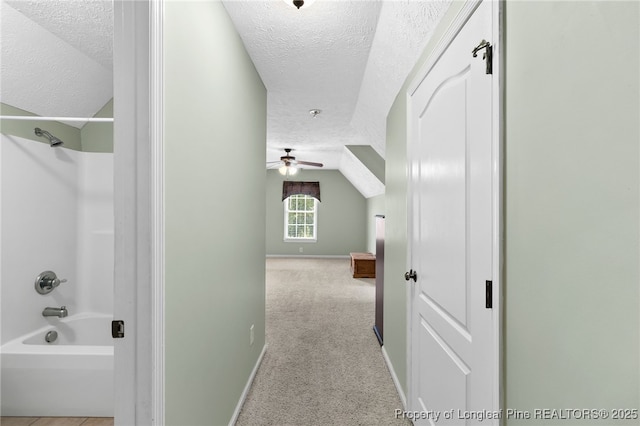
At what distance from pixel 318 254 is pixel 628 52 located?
8302 mm

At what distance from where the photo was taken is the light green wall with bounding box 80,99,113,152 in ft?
8.00

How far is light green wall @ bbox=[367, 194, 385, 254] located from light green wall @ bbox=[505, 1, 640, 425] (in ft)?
18.5

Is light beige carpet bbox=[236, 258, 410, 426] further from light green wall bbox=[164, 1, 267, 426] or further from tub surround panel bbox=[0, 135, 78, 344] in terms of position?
tub surround panel bbox=[0, 135, 78, 344]

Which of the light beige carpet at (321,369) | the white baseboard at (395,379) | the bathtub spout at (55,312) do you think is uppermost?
the bathtub spout at (55,312)

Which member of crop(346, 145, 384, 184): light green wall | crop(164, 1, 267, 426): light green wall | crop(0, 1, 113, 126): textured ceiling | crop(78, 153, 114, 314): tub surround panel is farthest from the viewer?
crop(346, 145, 384, 184): light green wall

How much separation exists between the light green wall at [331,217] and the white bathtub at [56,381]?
683cm

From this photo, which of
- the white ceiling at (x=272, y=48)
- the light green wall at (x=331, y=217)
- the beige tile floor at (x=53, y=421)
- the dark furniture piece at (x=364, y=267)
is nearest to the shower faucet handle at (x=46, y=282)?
the beige tile floor at (x=53, y=421)

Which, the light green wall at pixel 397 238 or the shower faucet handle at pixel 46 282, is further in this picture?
the shower faucet handle at pixel 46 282

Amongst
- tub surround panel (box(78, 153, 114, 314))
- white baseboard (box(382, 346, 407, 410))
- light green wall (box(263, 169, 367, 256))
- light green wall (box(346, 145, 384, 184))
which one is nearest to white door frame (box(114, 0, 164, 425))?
white baseboard (box(382, 346, 407, 410))

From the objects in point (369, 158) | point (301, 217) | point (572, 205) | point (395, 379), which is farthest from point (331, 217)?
point (572, 205)

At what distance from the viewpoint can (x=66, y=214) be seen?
2338 mm

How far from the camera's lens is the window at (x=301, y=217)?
872 centimetres

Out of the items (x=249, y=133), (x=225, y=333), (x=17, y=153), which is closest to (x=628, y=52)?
(x=225, y=333)

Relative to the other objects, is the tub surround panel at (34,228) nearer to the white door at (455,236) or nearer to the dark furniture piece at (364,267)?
the white door at (455,236)
